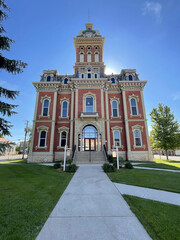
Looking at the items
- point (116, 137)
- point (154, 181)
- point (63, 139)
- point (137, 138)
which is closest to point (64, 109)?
point (63, 139)

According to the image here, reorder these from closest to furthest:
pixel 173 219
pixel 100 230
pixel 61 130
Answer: pixel 100 230, pixel 173 219, pixel 61 130

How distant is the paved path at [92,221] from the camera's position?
7.64ft

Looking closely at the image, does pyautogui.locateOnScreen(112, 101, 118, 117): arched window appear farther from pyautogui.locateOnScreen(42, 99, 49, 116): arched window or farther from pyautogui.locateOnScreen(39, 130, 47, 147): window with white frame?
pyautogui.locateOnScreen(39, 130, 47, 147): window with white frame

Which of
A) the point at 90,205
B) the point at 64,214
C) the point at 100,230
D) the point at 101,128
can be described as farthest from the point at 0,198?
the point at 101,128

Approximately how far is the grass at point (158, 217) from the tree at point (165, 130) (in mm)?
18281

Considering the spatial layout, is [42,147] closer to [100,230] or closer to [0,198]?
[0,198]

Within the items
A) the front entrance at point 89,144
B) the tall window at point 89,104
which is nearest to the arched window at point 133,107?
the tall window at point 89,104

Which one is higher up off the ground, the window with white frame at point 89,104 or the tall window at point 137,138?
the window with white frame at point 89,104

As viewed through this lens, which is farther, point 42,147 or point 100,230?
point 42,147

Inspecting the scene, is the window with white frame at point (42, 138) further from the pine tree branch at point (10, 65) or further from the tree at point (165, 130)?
the tree at point (165, 130)

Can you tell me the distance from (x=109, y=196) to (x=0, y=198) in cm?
410

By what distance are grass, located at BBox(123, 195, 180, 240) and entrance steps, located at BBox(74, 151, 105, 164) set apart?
970 centimetres

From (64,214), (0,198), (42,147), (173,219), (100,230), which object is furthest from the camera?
(42,147)

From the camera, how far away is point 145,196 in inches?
173
